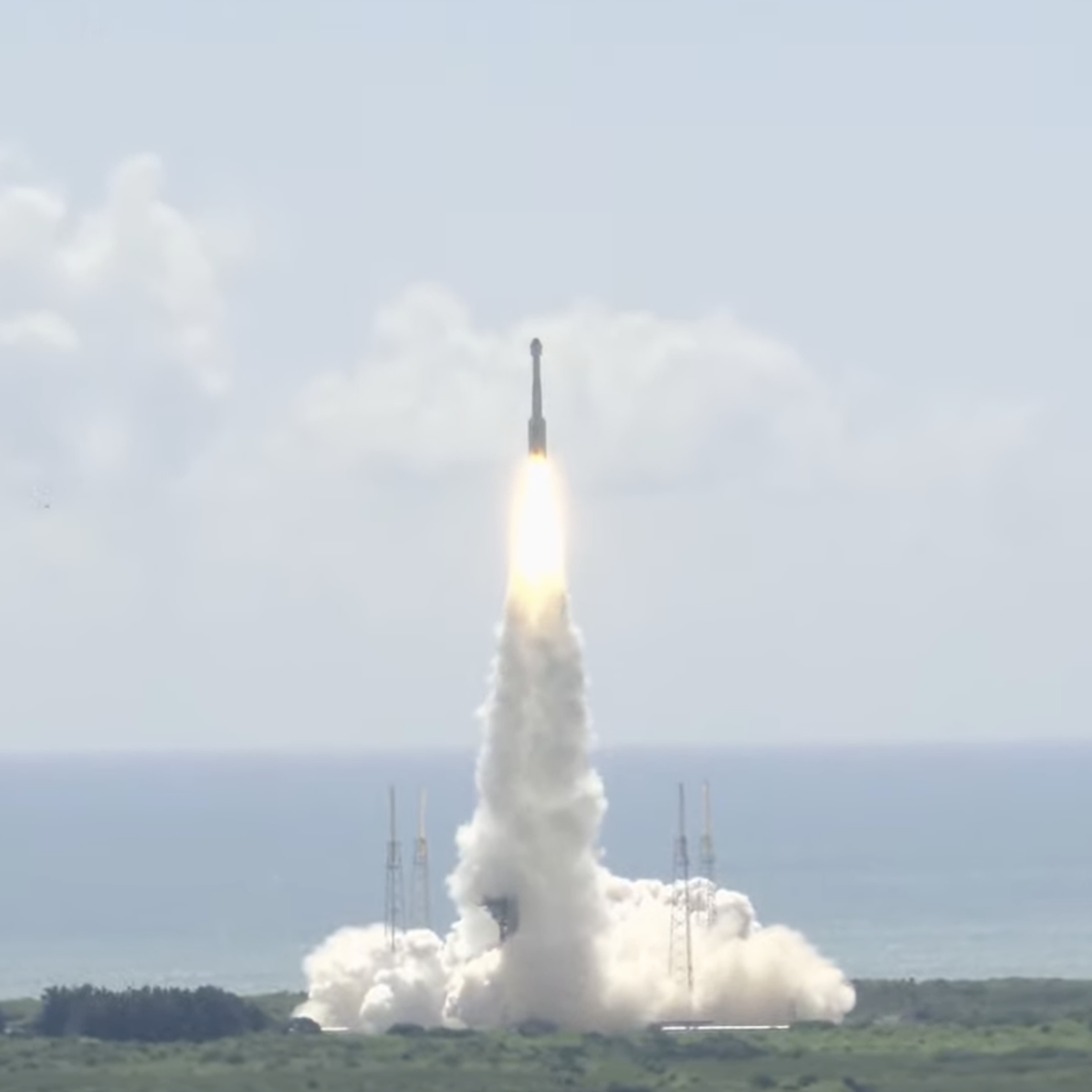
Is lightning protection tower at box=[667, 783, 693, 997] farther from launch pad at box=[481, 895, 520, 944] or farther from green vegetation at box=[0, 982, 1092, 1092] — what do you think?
launch pad at box=[481, 895, 520, 944]

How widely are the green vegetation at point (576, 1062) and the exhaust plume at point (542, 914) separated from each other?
9.82ft

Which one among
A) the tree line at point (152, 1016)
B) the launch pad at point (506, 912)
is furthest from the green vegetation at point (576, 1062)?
the launch pad at point (506, 912)

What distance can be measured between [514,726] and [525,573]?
281 inches

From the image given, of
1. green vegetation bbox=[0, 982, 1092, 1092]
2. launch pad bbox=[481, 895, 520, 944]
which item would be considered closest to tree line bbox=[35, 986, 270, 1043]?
green vegetation bbox=[0, 982, 1092, 1092]

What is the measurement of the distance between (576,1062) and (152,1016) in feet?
82.4

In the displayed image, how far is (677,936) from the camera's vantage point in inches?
7234

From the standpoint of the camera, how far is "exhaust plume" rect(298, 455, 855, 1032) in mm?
177875

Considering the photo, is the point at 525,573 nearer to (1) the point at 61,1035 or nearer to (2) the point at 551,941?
(2) the point at 551,941

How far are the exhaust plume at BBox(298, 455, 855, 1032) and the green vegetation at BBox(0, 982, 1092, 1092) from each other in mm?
2993

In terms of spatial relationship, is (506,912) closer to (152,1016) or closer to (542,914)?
(542,914)

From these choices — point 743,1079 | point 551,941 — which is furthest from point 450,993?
point 743,1079

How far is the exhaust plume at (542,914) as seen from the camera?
584 ft

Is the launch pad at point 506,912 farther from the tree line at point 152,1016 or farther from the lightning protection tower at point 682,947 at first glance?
the tree line at point 152,1016

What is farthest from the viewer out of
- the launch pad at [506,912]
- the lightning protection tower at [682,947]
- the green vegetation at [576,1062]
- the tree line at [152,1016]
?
the tree line at [152,1016]
